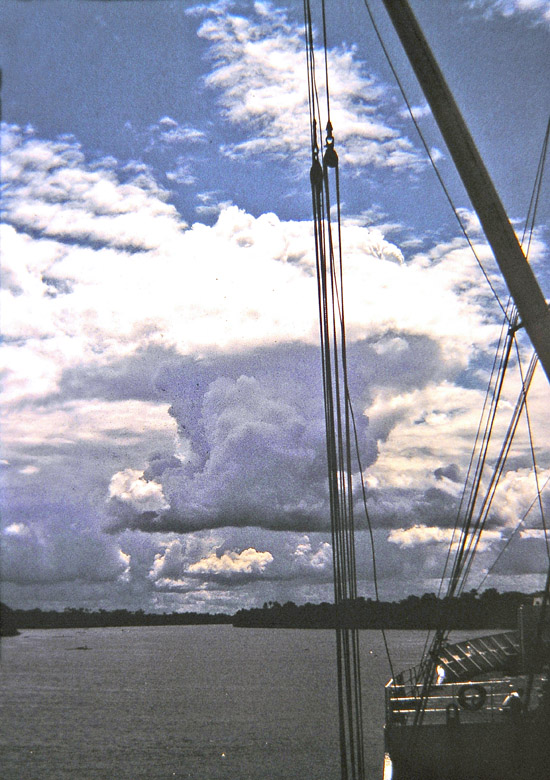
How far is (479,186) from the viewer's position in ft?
39.8

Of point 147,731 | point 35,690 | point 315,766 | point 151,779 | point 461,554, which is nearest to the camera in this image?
point 461,554

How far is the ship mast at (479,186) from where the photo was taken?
1141 centimetres

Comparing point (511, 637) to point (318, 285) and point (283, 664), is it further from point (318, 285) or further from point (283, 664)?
point (283, 664)

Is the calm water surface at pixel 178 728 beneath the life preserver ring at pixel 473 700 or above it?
beneath

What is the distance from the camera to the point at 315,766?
195 ft

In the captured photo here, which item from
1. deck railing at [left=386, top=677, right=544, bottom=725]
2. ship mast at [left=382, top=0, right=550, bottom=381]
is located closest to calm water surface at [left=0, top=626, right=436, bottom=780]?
deck railing at [left=386, top=677, right=544, bottom=725]

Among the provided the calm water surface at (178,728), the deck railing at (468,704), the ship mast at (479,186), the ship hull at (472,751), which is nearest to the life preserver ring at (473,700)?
the deck railing at (468,704)

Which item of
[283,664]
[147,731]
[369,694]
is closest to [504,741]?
[147,731]

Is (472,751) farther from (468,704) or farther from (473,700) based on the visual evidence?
(473,700)

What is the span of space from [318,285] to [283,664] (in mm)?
201319

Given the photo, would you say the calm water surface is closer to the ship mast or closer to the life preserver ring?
the life preserver ring

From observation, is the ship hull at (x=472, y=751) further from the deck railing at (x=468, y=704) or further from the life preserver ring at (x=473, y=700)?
the life preserver ring at (x=473, y=700)

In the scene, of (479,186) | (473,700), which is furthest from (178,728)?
(479,186)

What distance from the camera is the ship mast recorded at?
1141 centimetres
